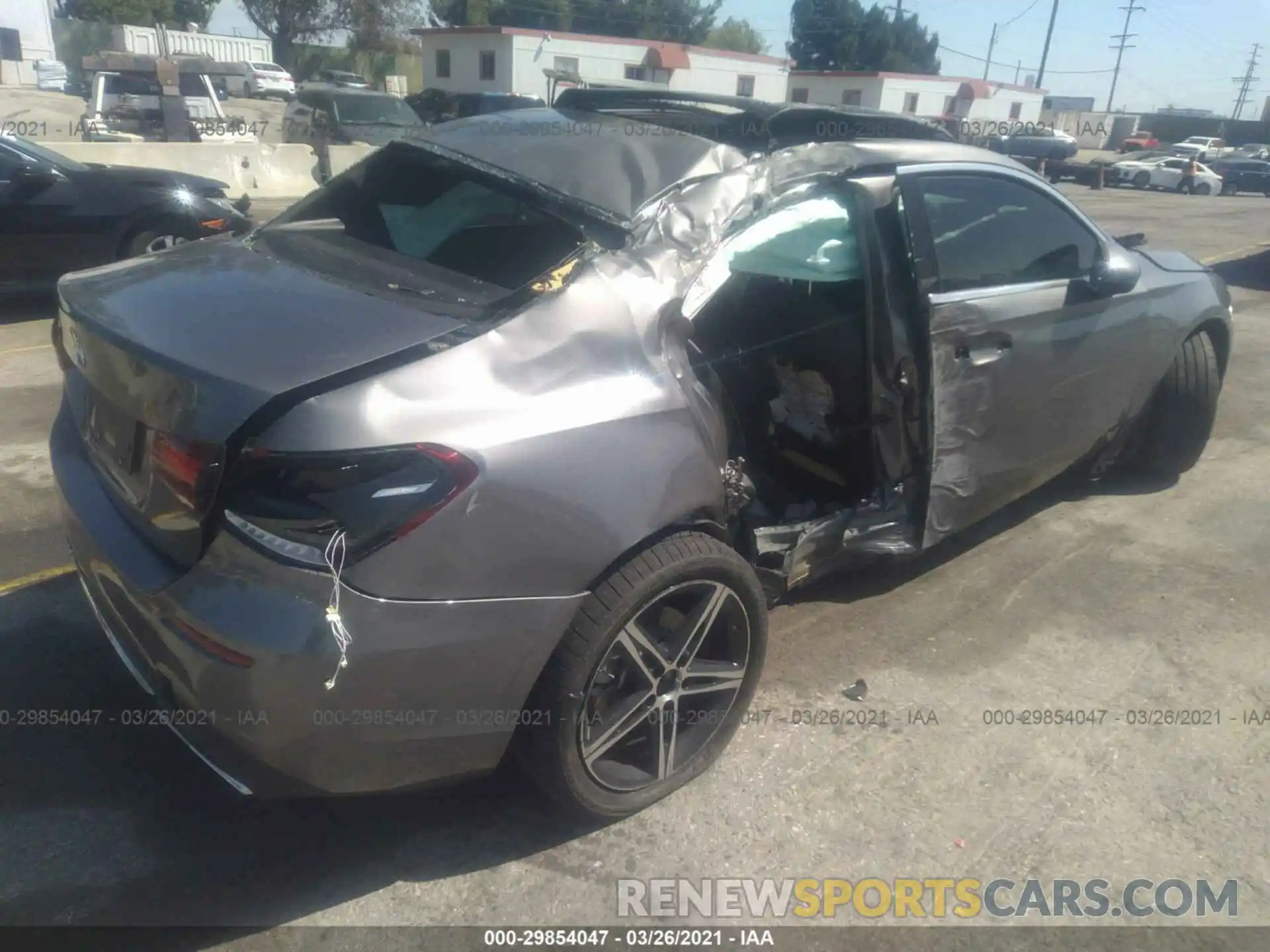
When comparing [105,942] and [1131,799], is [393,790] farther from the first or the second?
[1131,799]

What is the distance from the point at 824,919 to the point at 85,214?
765 centimetres

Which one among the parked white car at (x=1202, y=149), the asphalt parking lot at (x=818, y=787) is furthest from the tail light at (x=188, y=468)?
the parked white car at (x=1202, y=149)

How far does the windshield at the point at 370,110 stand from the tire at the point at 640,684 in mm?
18159

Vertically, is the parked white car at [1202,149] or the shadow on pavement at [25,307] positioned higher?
the parked white car at [1202,149]

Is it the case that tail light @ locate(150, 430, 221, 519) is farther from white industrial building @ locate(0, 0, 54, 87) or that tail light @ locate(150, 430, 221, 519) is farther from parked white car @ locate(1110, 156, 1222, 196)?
white industrial building @ locate(0, 0, 54, 87)

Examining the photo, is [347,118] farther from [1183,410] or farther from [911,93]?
[911,93]

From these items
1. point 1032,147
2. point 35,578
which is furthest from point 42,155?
point 1032,147

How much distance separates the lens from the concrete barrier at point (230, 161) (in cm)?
1357

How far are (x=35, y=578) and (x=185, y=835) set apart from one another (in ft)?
5.28

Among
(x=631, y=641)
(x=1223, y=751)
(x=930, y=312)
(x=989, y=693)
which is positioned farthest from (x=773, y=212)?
(x=1223, y=751)

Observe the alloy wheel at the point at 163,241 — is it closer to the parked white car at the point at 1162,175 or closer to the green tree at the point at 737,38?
the parked white car at the point at 1162,175

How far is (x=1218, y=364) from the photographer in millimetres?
4797
